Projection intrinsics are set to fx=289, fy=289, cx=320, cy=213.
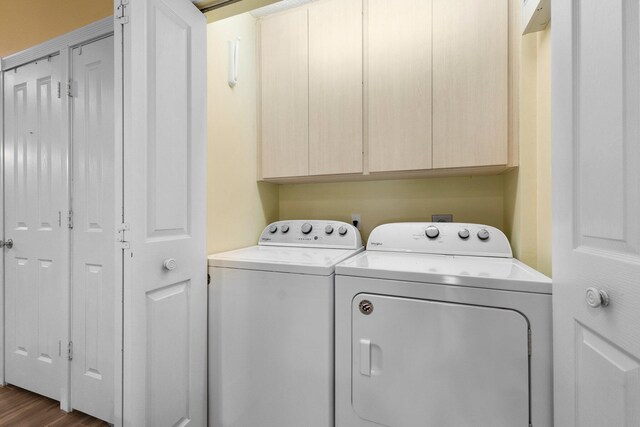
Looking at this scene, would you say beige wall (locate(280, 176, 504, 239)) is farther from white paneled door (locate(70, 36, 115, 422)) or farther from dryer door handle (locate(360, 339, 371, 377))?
white paneled door (locate(70, 36, 115, 422))

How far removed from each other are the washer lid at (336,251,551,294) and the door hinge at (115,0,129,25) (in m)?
1.22

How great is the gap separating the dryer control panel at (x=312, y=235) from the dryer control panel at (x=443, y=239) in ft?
0.46

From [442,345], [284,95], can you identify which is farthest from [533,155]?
[284,95]

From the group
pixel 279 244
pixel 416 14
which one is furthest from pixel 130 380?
pixel 416 14

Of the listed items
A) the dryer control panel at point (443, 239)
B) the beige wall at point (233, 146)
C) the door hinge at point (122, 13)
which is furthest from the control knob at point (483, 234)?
the door hinge at point (122, 13)

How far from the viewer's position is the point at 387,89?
5.41 ft

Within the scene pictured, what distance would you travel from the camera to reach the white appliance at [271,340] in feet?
3.92

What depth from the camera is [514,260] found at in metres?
1.39

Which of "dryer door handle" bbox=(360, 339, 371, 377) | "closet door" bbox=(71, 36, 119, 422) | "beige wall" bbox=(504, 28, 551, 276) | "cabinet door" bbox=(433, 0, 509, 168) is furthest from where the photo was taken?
"closet door" bbox=(71, 36, 119, 422)

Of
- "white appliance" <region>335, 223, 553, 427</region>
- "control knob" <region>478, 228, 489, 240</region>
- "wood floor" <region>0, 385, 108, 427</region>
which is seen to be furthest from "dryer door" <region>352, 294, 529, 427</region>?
"wood floor" <region>0, 385, 108, 427</region>

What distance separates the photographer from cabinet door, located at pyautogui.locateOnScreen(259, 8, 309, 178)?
6.05 feet

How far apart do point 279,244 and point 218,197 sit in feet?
1.67

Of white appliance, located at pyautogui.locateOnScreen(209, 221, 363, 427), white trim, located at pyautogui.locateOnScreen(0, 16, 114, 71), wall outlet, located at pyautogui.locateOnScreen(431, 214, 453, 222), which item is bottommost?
white appliance, located at pyautogui.locateOnScreen(209, 221, 363, 427)

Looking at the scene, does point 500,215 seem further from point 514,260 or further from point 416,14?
point 416,14
